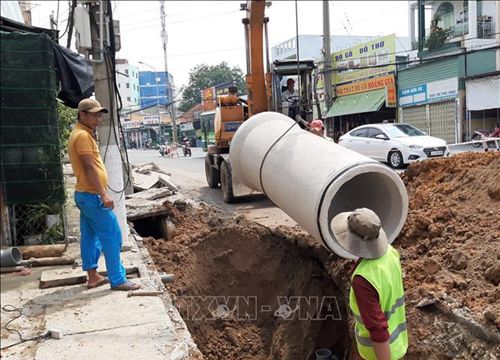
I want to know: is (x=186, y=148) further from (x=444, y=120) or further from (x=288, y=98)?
(x=288, y=98)

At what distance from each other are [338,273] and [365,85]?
2074cm

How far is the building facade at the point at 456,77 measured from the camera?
19000 millimetres

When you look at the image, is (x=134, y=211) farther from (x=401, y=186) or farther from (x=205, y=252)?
(x=401, y=186)

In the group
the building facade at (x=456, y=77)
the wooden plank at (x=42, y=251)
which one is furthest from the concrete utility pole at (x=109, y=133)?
the building facade at (x=456, y=77)

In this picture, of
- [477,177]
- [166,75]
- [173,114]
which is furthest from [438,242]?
[173,114]

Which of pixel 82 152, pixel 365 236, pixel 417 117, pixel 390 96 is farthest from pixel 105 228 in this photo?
pixel 390 96

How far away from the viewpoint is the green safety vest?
278 centimetres

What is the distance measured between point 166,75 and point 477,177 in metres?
18.2

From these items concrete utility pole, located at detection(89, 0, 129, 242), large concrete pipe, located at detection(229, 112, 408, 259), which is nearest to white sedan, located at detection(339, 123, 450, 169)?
large concrete pipe, located at detection(229, 112, 408, 259)

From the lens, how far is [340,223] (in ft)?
10.2

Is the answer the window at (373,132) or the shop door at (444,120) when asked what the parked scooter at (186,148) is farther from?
the window at (373,132)

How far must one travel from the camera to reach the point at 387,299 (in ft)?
9.28

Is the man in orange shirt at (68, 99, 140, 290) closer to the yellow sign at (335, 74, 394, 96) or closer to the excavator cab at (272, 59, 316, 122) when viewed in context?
the excavator cab at (272, 59, 316, 122)

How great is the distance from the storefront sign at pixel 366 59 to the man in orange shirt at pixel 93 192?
1947 cm
